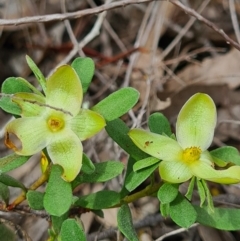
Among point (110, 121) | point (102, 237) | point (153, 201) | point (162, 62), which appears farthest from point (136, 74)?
point (110, 121)

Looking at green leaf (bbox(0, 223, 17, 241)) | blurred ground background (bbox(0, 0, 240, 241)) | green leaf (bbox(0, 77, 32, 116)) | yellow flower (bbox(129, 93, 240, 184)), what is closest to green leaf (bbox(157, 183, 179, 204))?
yellow flower (bbox(129, 93, 240, 184))

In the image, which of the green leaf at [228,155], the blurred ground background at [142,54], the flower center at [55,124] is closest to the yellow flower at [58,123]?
the flower center at [55,124]

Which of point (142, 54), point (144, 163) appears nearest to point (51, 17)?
point (144, 163)

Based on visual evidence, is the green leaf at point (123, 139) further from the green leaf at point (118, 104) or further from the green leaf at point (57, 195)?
the green leaf at point (57, 195)

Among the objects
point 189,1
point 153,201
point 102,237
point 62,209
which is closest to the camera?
point 62,209

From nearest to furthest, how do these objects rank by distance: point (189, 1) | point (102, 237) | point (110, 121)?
point (110, 121) < point (102, 237) < point (189, 1)

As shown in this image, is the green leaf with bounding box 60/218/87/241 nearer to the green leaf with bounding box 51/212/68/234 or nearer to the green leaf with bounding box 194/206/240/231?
the green leaf with bounding box 51/212/68/234

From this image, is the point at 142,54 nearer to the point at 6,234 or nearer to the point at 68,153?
the point at 6,234

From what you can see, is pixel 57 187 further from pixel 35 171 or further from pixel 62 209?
pixel 35 171
